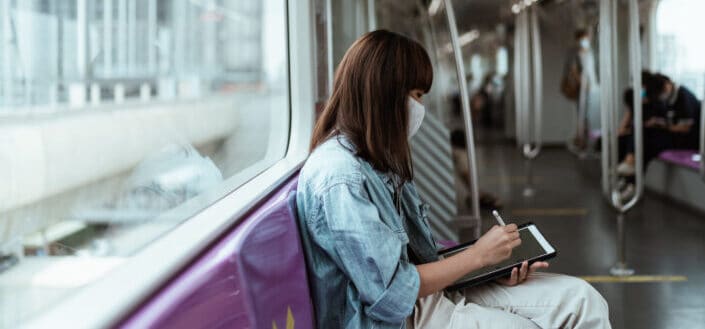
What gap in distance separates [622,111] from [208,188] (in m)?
9.26

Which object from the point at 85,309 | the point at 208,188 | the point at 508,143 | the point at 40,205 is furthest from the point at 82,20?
the point at 508,143

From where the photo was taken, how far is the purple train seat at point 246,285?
105cm

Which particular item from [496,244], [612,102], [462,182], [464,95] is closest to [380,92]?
[496,244]

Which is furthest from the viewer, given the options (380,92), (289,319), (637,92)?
(637,92)

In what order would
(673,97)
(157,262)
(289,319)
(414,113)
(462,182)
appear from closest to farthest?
(157,262), (289,319), (414,113), (462,182), (673,97)

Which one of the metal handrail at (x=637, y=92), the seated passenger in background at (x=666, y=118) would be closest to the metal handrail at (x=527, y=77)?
the seated passenger in background at (x=666, y=118)

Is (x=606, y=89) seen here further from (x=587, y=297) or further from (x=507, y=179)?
(x=507, y=179)

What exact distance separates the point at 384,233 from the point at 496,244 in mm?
369

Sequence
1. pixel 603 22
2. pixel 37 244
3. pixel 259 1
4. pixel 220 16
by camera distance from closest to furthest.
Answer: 1. pixel 37 244
2. pixel 220 16
3. pixel 259 1
4. pixel 603 22

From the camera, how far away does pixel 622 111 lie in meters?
10.3

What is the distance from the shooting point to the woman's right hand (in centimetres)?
186

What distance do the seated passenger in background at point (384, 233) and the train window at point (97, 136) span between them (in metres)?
0.31

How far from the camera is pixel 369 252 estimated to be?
1.62 metres

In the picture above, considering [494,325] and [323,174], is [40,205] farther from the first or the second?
[494,325]
